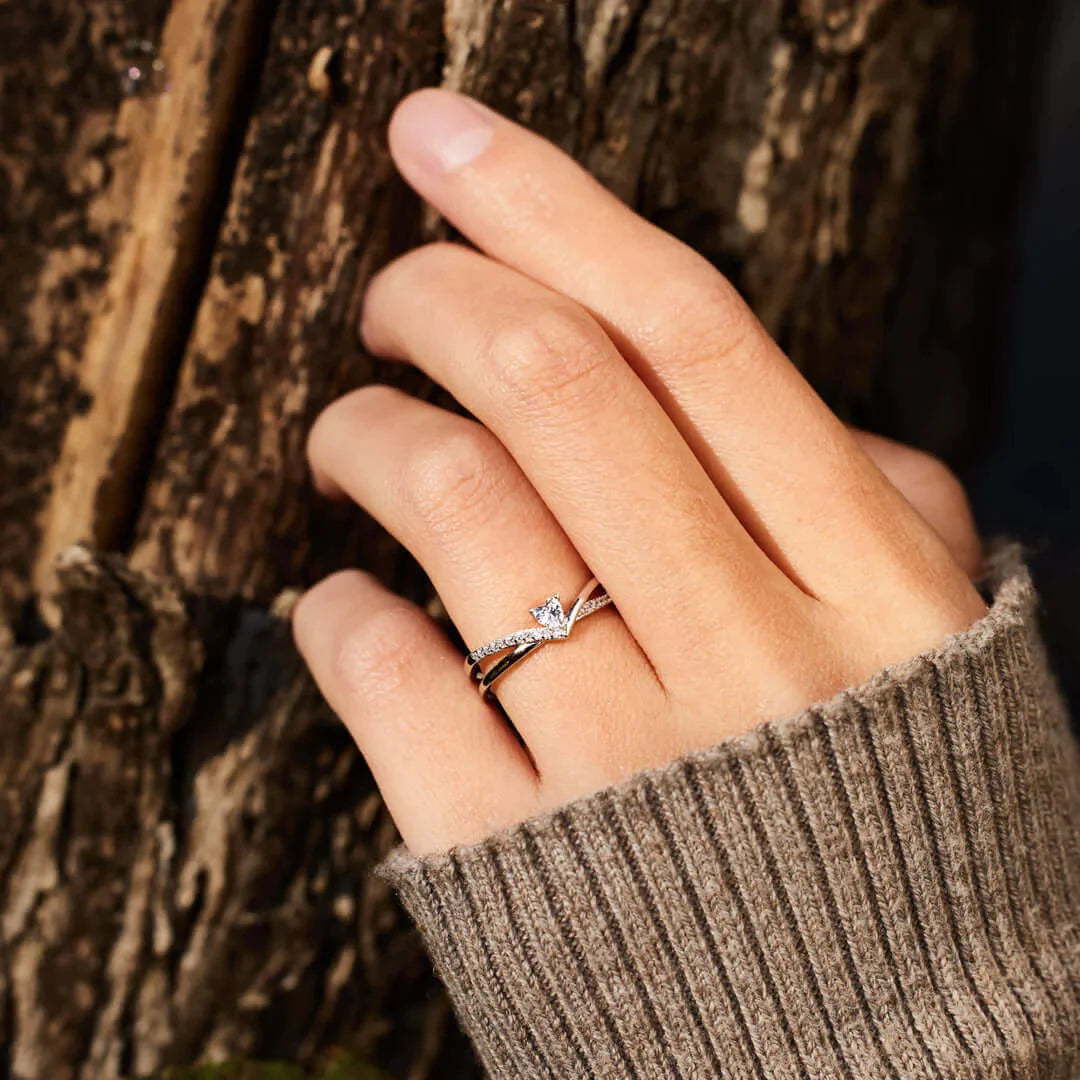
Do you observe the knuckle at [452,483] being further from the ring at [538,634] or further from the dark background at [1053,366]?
the dark background at [1053,366]

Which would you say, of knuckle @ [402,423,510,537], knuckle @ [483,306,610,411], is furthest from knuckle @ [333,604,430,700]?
knuckle @ [483,306,610,411]

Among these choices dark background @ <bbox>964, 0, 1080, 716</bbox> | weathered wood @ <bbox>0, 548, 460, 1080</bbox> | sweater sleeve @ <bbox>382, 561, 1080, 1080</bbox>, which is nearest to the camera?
sweater sleeve @ <bbox>382, 561, 1080, 1080</bbox>

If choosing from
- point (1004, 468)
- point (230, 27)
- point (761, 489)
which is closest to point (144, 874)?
point (761, 489)

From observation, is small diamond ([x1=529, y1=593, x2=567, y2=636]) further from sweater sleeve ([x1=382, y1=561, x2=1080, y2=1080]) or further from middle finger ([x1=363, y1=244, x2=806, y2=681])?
sweater sleeve ([x1=382, y1=561, x2=1080, y2=1080])

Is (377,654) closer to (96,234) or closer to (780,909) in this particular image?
(780,909)

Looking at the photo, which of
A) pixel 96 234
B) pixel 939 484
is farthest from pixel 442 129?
pixel 939 484

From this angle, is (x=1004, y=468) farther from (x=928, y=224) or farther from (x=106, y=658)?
(x=106, y=658)
